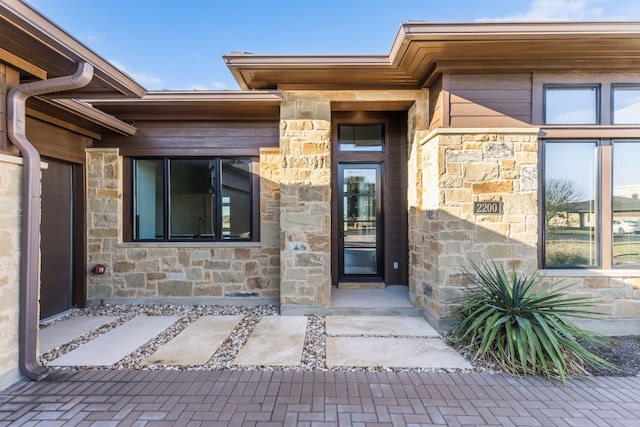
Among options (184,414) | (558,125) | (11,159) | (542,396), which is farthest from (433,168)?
(11,159)

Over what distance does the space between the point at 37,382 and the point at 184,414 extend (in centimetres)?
155

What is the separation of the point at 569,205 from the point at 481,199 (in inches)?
46.2

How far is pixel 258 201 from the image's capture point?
527 cm

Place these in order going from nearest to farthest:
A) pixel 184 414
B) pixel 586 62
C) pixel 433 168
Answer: pixel 184 414, pixel 586 62, pixel 433 168

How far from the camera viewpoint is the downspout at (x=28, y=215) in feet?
9.40

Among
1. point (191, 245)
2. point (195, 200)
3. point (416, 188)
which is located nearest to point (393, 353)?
point (416, 188)

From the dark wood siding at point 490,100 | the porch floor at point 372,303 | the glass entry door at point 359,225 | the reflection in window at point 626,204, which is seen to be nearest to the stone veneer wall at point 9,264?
the porch floor at point 372,303

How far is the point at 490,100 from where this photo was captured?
3.98 metres

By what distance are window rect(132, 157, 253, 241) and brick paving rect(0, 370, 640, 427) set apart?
2619mm

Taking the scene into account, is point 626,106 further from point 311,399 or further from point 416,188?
point 311,399

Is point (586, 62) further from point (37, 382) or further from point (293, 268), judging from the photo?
point (37, 382)

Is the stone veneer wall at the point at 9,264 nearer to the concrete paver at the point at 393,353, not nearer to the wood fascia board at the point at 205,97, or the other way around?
the wood fascia board at the point at 205,97

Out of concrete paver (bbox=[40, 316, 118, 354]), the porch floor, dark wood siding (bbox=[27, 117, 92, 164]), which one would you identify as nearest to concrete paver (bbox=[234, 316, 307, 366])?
the porch floor

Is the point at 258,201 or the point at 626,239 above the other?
the point at 258,201
